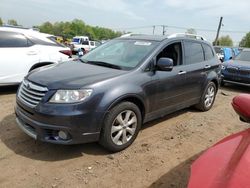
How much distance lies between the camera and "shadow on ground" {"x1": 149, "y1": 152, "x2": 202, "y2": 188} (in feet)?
10.9

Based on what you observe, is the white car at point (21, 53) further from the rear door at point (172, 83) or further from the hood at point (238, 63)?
the hood at point (238, 63)

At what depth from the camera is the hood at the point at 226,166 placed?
1.54 meters

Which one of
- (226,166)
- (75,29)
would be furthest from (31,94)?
(75,29)

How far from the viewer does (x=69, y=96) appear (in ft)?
11.4

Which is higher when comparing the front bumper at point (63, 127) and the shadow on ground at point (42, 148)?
the front bumper at point (63, 127)

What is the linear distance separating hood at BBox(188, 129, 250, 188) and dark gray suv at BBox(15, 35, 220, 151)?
1900 mm

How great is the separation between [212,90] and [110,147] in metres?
3.48

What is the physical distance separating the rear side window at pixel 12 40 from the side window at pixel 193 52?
13.1 feet

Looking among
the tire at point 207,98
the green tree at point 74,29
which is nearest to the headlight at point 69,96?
the tire at point 207,98

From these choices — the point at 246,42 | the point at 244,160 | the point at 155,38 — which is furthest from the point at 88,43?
the point at 246,42

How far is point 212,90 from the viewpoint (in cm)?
638

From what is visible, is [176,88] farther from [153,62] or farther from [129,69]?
[129,69]

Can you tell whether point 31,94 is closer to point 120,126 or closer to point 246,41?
point 120,126

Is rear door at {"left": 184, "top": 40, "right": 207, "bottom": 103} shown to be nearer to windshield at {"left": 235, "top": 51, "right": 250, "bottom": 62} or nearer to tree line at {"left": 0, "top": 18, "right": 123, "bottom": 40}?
windshield at {"left": 235, "top": 51, "right": 250, "bottom": 62}
